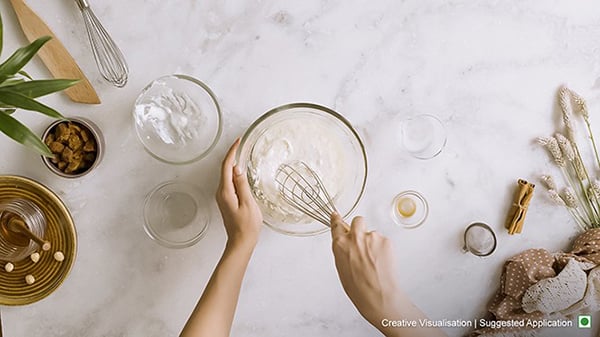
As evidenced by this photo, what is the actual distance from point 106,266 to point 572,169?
44.5 inches

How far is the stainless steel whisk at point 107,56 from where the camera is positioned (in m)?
1.32

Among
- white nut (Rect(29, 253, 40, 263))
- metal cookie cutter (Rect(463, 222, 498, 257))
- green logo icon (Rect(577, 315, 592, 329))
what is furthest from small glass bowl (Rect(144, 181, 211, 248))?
green logo icon (Rect(577, 315, 592, 329))

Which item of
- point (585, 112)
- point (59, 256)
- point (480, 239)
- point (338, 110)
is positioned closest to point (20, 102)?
point (59, 256)

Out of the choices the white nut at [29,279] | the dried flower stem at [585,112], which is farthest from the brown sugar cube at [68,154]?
the dried flower stem at [585,112]

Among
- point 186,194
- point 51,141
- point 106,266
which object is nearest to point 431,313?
point 186,194

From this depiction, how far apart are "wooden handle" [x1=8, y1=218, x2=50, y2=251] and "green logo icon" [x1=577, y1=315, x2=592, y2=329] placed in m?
1.20

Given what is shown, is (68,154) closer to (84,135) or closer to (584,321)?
(84,135)

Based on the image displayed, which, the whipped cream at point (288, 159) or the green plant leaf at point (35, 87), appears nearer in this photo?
the green plant leaf at point (35, 87)

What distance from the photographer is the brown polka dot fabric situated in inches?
51.9

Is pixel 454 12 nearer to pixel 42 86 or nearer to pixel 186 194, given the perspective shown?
pixel 186 194

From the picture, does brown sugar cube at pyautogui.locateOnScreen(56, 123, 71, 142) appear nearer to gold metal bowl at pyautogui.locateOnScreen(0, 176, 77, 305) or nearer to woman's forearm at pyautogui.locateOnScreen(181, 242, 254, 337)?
gold metal bowl at pyautogui.locateOnScreen(0, 176, 77, 305)

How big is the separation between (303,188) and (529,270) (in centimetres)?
55

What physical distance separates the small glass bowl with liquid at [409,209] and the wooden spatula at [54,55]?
739mm

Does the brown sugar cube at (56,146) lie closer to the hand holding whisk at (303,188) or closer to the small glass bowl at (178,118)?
the small glass bowl at (178,118)
